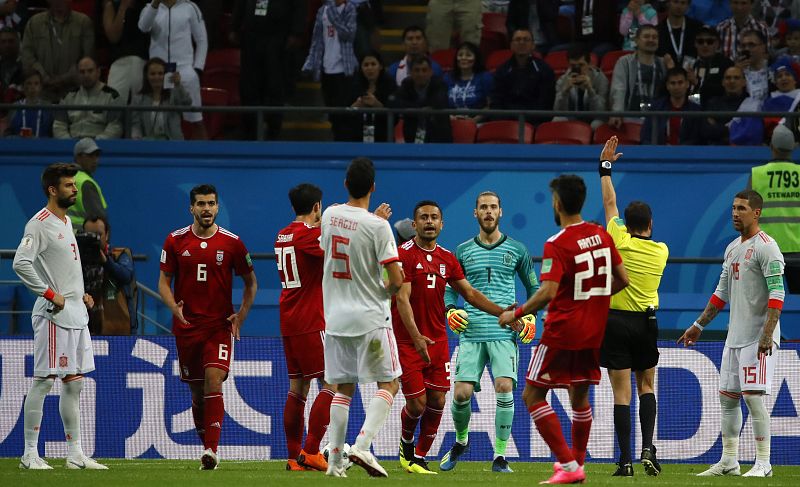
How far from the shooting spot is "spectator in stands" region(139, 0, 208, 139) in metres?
18.6

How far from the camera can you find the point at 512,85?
1823 centimetres

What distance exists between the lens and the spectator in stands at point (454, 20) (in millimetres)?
19875

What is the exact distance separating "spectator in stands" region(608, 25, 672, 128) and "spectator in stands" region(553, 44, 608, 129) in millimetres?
202

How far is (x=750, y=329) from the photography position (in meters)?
11.4

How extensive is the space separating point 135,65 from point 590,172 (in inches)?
262

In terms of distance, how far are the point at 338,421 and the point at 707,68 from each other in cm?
1031

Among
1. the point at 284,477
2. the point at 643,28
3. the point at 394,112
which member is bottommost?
the point at 284,477

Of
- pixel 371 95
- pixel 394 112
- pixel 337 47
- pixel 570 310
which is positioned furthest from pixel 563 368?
pixel 337 47

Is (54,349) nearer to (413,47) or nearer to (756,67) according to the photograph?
(413,47)

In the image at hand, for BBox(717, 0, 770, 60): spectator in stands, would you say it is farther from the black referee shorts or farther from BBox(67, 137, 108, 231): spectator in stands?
BBox(67, 137, 108, 231): spectator in stands

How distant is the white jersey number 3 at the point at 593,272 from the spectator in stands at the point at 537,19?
10.8 m

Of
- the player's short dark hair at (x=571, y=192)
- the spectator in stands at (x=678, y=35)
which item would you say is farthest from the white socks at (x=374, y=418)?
the spectator in stands at (x=678, y=35)

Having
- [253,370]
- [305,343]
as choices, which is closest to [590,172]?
[253,370]

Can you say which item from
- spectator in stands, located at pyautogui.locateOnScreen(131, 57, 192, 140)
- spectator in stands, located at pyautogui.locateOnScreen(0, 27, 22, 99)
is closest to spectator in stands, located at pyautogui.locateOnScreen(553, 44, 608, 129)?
spectator in stands, located at pyautogui.locateOnScreen(131, 57, 192, 140)
